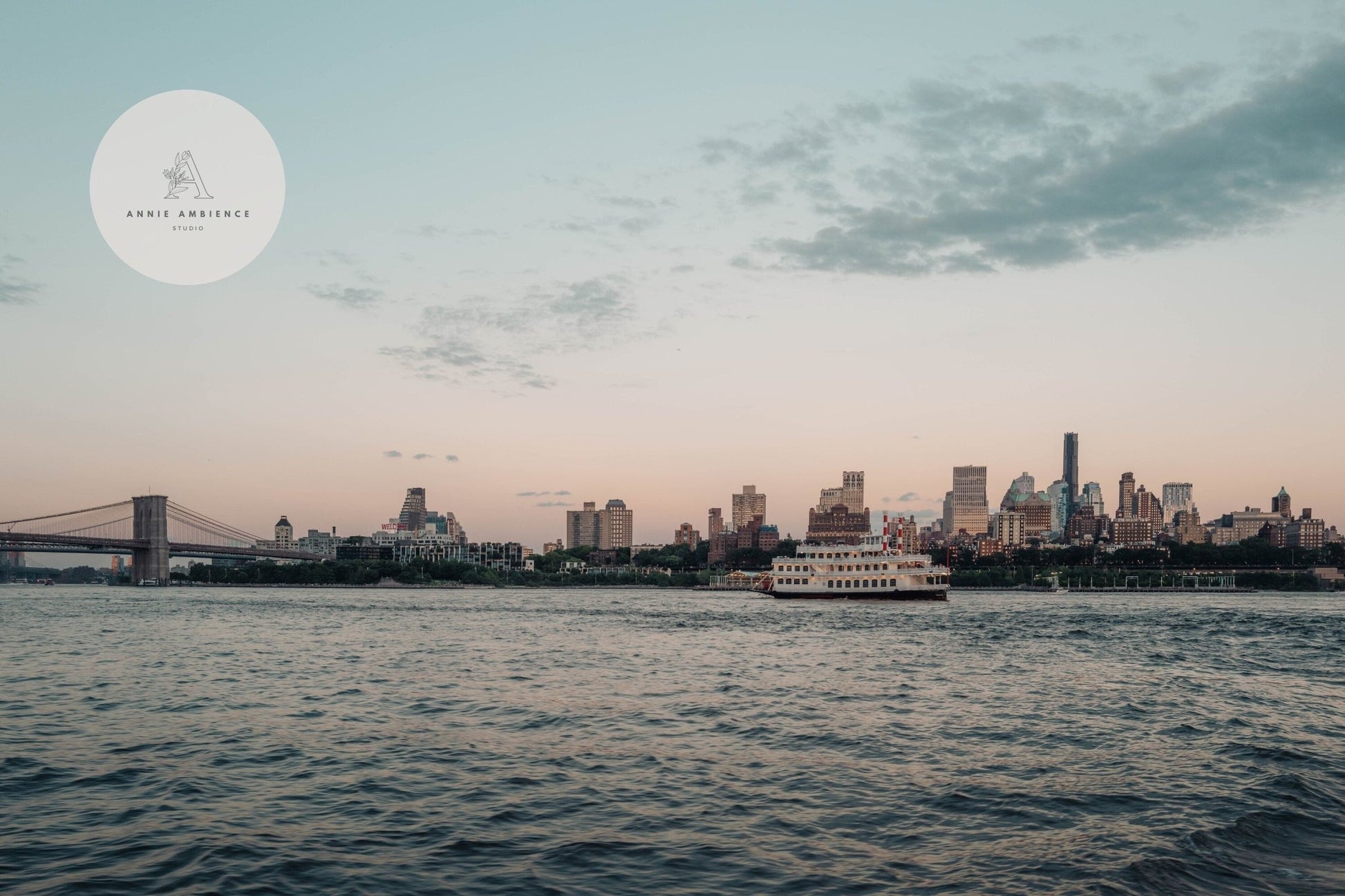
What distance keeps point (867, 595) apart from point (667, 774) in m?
131

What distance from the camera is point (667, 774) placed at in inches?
938

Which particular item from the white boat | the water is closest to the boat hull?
the white boat

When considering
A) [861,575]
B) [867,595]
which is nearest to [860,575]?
[861,575]

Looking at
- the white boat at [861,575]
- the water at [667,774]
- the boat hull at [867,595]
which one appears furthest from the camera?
the white boat at [861,575]

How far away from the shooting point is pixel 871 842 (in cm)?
1800

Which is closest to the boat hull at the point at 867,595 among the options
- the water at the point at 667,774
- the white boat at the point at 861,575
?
the white boat at the point at 861,575

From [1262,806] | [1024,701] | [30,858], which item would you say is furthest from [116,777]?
[1024,701]

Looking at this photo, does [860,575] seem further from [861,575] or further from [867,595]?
[867,595]

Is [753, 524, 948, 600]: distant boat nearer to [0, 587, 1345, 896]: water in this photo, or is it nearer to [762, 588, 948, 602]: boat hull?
[762, 588, 948, 602]: boat hull

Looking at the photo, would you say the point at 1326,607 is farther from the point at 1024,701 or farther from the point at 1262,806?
the point at 1262,806

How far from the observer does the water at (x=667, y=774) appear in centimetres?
1647

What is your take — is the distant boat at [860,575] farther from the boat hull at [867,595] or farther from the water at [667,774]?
the water at [667,774]

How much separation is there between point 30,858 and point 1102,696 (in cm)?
3694

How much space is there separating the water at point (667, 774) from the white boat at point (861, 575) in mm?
95250
